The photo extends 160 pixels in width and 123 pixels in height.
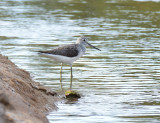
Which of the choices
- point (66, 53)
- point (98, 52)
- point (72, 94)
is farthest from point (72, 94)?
point (98, 52)

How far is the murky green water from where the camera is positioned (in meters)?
10.4

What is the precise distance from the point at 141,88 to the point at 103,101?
5.19ft

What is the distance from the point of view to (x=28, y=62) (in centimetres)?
1535

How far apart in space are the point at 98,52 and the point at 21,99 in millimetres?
8885

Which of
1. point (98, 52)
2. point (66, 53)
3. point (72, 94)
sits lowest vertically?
point (98, 52)

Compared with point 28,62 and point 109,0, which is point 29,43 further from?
point 109,0

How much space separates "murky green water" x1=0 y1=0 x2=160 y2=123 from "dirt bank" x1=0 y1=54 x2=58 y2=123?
44cm

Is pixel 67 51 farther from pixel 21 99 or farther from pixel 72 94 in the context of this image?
pixel 21 99

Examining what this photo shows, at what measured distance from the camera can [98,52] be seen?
56.9 feet

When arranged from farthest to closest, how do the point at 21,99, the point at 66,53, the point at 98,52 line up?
the point at 98,52 < the point at 66,53 < the point at 21,99

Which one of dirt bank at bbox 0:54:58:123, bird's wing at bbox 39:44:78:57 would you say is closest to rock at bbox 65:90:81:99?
dirt bank at bbox 0:54:58:123

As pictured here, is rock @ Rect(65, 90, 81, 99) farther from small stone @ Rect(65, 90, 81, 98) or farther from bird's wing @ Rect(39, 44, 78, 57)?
bird's wing @ Rect(39, 44, 78, 57)

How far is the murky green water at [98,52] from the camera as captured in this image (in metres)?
10.4

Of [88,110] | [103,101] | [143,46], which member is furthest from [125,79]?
[143,46]
